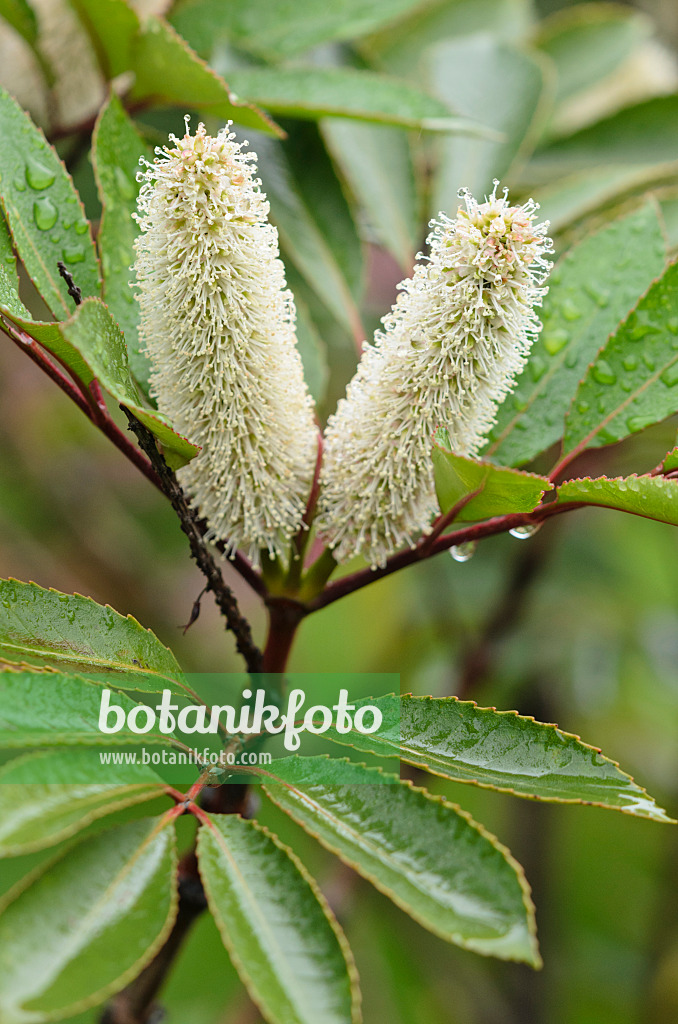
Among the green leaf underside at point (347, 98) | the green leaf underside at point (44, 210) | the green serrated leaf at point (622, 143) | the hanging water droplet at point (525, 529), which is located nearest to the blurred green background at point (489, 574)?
the green serrated leaf at point (622, 143)

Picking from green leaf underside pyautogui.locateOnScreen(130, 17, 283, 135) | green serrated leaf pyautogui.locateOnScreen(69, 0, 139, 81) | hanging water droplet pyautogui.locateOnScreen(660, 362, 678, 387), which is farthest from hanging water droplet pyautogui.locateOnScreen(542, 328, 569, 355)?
green serrated leaf pyautogui.locateOnScreen(69, 0, 139, 81)

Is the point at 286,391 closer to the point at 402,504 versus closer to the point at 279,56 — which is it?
the point at 402,504

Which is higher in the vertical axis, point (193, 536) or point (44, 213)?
point (44, 213)

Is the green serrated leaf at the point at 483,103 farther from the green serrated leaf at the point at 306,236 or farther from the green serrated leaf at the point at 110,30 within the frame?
the green serrated leaf at the point at 110,30

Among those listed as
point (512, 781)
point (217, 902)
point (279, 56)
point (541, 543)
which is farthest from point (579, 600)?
point (217, 902)

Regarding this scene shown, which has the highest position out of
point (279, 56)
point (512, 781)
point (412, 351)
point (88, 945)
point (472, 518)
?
point (279, 56)

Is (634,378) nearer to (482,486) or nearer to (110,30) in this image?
(482,486)

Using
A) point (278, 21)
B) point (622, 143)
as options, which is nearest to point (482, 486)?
→ point (278, 21)

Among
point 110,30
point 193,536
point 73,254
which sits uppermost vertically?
point 110,30
